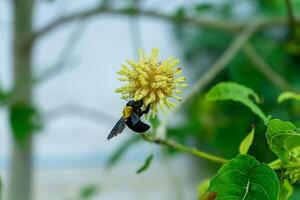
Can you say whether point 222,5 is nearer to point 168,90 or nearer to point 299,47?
point 299,47

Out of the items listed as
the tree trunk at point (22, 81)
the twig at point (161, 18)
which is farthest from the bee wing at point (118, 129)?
the tree trunk at point (22, 81)

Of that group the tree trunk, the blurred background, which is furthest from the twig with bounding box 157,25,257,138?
the tree trunk

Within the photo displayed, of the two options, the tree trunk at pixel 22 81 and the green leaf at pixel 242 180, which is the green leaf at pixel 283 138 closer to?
the green leaf at pixel 242 180

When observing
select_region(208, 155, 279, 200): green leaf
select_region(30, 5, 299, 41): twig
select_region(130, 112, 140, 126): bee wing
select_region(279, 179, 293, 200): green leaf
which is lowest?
select_region(279, 179, 293, 200): green leaf

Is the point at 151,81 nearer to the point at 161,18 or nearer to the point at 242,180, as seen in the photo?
the point at 242,180

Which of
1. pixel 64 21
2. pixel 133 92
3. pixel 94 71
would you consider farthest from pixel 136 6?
pixel 94 71

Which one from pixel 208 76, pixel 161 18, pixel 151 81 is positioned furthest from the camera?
pixel 161 18

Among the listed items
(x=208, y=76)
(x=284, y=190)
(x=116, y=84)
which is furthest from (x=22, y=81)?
(x=284, y=190)

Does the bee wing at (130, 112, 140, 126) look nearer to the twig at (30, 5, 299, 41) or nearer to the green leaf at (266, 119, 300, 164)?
the green leaf at (266, 119, 300, 164)
